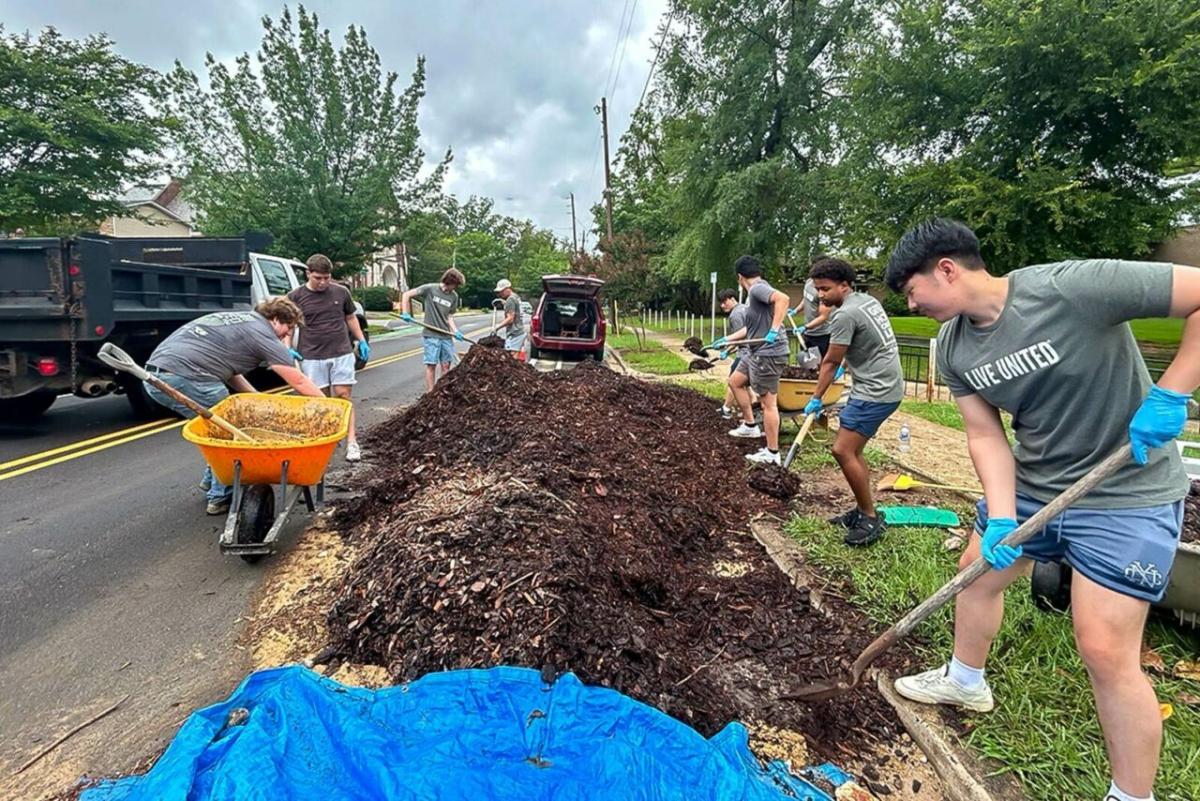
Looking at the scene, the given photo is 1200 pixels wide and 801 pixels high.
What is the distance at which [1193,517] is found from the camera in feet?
9.60

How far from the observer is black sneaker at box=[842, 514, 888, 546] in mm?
3578

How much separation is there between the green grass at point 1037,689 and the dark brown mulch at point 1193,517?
477 millimetres

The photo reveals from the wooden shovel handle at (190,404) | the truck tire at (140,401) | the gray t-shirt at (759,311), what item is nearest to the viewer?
the wooden shovel handle at (190,404)

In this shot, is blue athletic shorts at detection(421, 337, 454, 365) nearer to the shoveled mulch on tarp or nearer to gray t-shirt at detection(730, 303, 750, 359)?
the shoveled mulch on tarp

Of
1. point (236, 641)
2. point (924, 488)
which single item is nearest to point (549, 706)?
point (236, 641)

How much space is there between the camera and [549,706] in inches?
76.4

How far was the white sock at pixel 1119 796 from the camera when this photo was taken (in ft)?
5.43

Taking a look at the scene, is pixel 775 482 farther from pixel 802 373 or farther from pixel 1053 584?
pixel 802 373

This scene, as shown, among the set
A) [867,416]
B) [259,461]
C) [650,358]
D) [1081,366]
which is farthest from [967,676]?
[650,358]

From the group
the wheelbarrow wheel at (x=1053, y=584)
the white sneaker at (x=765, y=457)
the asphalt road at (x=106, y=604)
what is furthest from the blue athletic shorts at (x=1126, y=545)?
the white sneaker at (x=765, y=457)

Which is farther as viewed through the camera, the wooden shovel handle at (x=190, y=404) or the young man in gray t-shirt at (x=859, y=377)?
the young man in gray t-shirt at (x=859, y=377)

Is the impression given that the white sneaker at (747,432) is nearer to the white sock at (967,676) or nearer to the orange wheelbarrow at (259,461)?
the orange wheelbarrow at (259,461)

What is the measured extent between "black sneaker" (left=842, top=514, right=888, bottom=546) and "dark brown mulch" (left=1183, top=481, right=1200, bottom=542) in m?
1.37

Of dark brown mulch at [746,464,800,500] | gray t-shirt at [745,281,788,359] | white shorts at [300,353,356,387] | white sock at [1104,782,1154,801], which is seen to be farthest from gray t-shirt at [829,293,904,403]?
white shorts at [300,353,356,387]
